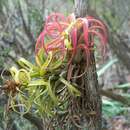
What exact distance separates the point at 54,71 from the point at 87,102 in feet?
0.57

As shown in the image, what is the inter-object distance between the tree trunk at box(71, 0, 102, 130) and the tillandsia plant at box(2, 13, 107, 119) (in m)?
0.02

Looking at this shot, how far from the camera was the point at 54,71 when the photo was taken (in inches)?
67.2

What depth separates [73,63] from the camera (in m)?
1.69

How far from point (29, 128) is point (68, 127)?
112 cm

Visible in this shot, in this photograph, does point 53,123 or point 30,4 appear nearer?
point 53,123

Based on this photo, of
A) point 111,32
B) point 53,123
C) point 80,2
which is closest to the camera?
point 80,2

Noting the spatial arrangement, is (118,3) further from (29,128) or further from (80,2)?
(80,2)

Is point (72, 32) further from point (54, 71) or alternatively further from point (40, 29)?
point (40, 29)

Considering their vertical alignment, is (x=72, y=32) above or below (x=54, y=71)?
above

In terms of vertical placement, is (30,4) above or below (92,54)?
above

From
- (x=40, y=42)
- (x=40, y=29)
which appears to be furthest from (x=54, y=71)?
(x=40, y=29)

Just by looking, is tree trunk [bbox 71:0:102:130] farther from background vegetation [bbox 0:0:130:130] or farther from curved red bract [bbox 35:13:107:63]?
background vegetation [bbox 0:0:130:130]

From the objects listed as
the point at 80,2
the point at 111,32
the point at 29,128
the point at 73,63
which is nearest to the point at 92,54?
the point at 73,63

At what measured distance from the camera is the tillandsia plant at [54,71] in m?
1.65
